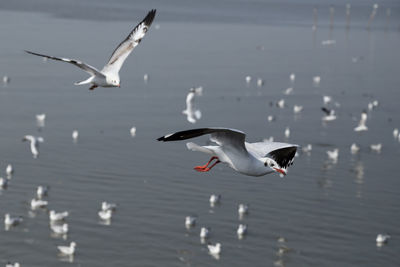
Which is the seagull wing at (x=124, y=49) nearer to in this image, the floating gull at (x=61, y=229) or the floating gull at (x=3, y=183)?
the floating gull at (x=61, y=229)

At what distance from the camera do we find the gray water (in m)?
27.1

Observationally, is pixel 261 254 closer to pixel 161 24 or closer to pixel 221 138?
pixel 221 138

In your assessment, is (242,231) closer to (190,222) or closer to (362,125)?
(190,222)

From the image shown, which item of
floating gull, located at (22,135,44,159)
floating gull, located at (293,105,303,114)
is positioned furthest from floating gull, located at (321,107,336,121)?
floating gull, located at (22,135,44,159)

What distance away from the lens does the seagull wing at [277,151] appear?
14.9m

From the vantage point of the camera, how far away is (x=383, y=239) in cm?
2759

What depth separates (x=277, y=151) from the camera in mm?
15055

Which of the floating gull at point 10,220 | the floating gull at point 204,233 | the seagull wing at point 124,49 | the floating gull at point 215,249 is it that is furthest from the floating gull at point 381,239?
the seagull wing at point 124,49

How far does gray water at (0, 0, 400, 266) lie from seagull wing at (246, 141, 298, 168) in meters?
11.3

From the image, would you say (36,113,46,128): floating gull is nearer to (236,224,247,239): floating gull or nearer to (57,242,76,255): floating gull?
(57,242,76,255): floating gull

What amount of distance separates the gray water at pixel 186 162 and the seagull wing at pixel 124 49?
9.12m

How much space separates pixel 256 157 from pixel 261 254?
1319cm

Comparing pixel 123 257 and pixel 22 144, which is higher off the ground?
pixel 22 144

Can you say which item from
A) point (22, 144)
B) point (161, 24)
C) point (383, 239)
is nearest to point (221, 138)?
point (383, 239)
